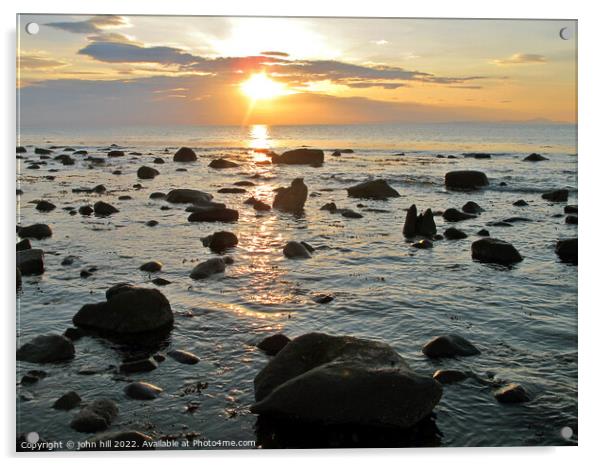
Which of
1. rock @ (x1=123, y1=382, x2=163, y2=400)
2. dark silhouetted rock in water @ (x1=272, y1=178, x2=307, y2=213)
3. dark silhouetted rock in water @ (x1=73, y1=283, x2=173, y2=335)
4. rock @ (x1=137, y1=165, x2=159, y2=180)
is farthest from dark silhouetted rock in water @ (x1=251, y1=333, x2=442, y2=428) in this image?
rock @ (x1=137, y1=165, x2=159, y2=180)

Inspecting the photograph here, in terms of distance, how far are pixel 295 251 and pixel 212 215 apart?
7507 mm

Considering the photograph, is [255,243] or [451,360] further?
[255,243]

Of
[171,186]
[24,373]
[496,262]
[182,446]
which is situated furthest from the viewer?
[171,186]

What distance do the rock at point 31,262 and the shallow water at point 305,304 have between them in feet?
0.94

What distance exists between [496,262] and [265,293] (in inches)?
307

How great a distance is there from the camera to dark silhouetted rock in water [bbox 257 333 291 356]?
1212 centimetres

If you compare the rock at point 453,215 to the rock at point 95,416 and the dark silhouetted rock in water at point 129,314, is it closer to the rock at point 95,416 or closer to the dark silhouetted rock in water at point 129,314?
the dark silhouetted rock in water at point 129,314

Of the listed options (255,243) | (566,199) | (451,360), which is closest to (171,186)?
(255,243)

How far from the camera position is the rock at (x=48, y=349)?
36.9ft

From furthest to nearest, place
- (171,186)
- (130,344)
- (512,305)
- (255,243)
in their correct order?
(171,186), (255,243), (512,305), (130,344)

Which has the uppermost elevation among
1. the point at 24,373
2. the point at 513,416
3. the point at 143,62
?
the point at 143,62

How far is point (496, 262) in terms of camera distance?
1892 centimetres
